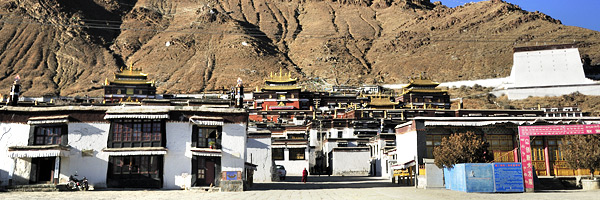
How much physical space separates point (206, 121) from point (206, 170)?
8.59 feet

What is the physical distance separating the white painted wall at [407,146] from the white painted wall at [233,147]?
9.38 metres

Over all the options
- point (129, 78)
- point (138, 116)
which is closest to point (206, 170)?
point (138, 116)

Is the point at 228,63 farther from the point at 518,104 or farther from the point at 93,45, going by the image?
the point at 518,104

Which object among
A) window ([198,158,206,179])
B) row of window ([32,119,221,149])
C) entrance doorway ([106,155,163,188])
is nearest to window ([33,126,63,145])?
row of window ([32,119,221,149])

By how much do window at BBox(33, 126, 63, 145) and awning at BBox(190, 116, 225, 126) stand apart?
710cm

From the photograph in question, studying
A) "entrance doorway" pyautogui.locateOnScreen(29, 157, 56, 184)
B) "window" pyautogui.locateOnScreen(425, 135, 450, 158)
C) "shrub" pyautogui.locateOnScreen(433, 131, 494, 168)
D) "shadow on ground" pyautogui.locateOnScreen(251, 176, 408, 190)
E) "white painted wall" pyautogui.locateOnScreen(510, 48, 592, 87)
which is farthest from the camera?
"white painted wall" pyautogui.locateOnScreen(510, 48, 592, 87)

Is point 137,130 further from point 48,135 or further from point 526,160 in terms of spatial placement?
point 526,160

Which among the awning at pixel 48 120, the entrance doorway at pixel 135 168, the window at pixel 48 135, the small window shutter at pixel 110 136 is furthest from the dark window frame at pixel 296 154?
the awning at pixel 48 120

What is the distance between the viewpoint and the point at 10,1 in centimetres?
16838

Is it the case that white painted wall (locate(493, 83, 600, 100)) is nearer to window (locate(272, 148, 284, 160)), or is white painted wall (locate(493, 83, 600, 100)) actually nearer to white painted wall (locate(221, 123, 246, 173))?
window (locate(272, 148, 284, 160))

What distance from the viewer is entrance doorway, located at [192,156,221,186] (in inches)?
1088

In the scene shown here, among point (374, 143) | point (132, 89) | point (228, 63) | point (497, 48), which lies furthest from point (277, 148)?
point (497, 48)

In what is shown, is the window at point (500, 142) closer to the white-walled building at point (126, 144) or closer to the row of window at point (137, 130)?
the white-walled building at point (126, 144)

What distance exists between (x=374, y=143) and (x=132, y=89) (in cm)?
5745
